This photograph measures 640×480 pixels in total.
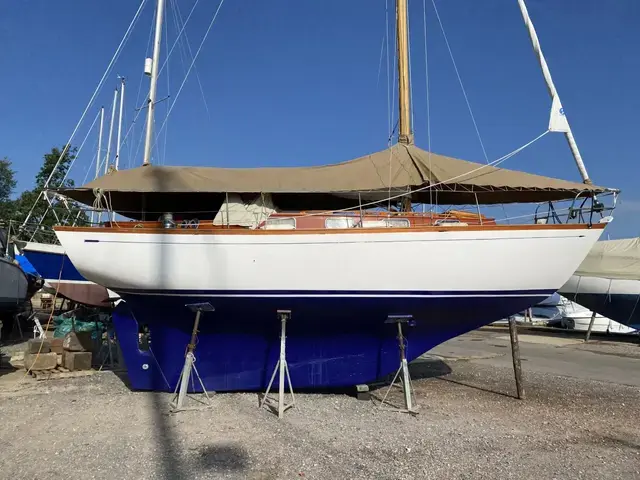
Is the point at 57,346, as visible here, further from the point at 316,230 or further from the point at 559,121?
the point at 559,121

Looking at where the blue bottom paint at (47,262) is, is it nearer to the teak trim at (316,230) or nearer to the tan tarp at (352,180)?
the tan tarp at (352,180)

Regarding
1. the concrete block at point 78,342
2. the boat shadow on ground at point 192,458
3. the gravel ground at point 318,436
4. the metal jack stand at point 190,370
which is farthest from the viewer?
the concrete block at point 78,342

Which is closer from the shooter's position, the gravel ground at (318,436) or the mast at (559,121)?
the gravel ground at (318,436)

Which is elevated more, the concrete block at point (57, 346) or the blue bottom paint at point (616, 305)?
the concrete block at point (57, 346)

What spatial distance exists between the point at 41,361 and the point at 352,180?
6934 mm

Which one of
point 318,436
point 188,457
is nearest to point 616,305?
point 318,436

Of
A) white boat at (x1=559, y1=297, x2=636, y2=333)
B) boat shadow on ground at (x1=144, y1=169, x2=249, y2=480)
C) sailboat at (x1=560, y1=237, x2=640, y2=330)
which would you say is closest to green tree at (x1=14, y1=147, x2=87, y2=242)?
boat shadow on ground at (x1=144, y1=169, x2=249, y2=480)

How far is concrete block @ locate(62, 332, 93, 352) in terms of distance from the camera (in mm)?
10195

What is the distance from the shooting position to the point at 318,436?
19.8 feet

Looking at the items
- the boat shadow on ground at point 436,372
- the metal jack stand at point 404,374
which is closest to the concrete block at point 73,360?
the metal jack stand at point 404,374

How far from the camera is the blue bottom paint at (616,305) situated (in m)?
19.3

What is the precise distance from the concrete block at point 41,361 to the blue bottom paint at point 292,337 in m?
2.66

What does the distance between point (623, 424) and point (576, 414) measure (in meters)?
0.63

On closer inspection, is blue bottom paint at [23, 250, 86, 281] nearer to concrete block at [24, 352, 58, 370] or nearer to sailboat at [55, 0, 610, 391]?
concrete block at [24, 352, 58, 370]
